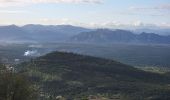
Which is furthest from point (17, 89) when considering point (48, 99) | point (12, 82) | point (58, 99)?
point (58, 99)

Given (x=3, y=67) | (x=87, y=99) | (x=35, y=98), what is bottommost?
(x=87, y=99)

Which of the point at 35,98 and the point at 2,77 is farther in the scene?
the point at 35,98

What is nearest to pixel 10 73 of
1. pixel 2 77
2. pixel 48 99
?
pixel 2 77

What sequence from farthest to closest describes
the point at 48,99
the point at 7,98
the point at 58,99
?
the point at 58,99 < the point at 48,99 < the point at 7,98

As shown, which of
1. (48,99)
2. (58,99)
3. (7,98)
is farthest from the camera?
(58,99)

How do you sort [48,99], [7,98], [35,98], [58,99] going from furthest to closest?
[58,99]
[48,99]
[35,98]
[7,98]

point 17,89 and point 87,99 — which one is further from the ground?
point 17,89

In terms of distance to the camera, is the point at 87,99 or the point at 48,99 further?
the point at 87,99

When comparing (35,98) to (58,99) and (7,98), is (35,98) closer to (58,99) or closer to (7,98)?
(7,98)

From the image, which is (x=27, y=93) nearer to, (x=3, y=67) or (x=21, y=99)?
(x=21, y=99)
